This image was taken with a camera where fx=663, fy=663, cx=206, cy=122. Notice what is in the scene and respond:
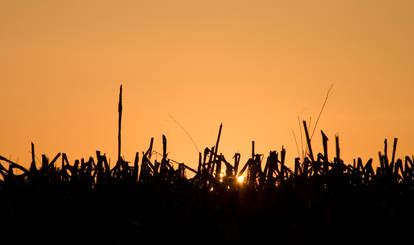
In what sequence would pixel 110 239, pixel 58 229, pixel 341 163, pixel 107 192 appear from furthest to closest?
pixel 341 163 → pixel 107 192 → pixel 58 229 → pixel 110 239

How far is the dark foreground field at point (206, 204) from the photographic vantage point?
500 cm

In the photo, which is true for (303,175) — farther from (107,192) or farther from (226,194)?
(107,192)

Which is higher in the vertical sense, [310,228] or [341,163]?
[341,163]

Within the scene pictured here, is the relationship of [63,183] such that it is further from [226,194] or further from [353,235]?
[353,235]

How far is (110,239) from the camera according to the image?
16.1 feet

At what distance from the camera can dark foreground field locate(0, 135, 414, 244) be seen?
197 inches

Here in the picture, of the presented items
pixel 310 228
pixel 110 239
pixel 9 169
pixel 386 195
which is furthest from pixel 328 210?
pixel 9 169

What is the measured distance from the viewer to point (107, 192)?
6242 millimetres

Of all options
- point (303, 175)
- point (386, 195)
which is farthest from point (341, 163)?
point (386, 195)

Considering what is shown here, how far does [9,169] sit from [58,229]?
67.6 inches

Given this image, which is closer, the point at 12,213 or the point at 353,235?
the point at 353,235

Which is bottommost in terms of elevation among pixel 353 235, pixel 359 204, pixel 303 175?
pixel 353 235

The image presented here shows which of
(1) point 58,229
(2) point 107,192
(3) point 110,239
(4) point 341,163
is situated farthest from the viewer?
(4) point 341,163

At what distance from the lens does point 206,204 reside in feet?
18.0
